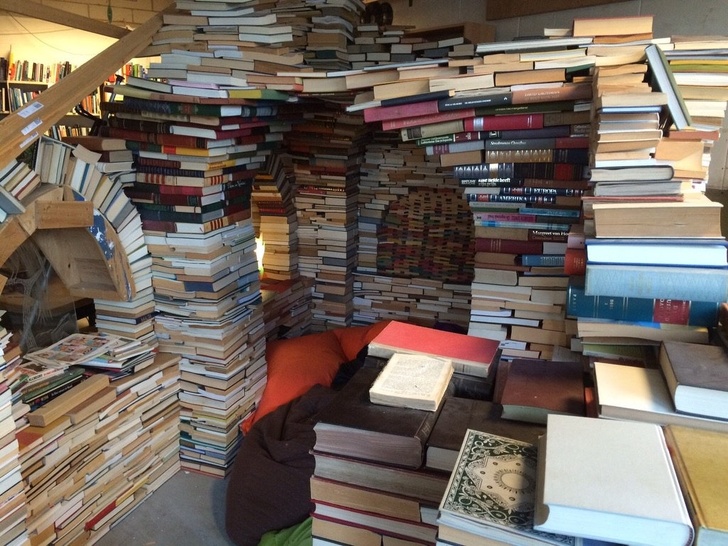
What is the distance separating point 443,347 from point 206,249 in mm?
2047

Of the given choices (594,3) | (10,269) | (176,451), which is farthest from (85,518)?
(594,3)

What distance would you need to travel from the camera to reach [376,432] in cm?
153

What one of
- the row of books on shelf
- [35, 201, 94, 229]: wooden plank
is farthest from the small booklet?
[35, 201, 94, 229]: wooden plank

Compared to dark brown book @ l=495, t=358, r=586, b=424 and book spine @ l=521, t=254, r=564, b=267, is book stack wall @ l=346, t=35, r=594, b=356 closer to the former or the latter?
book spine @ l=521, t=254, r=564, b=267

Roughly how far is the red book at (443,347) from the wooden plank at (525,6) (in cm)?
352

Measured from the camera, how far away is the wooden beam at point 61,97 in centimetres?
250

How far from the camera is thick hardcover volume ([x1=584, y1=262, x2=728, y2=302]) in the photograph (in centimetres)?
160

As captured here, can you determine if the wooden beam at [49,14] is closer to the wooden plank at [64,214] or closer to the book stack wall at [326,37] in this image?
the wooden plank at [64,214]

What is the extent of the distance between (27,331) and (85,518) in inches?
45.6

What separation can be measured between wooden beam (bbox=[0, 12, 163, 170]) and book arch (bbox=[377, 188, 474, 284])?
2.71 metres

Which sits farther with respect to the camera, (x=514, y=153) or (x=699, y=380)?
(x=514, y=153)

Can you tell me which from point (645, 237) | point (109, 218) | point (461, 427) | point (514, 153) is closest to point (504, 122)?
point (514, 153)

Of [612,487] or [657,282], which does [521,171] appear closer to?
[657,282]

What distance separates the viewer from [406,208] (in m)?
5.39
